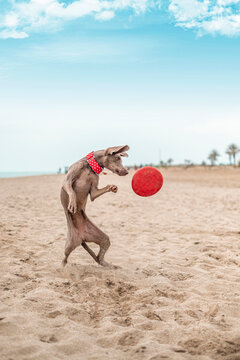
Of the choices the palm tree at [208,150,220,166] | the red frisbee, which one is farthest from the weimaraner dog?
the palm tree at [208,150,220,166]

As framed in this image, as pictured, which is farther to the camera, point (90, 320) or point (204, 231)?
point (204, 231)

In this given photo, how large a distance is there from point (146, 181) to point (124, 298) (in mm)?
1514

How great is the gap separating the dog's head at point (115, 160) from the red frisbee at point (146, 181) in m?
0.30

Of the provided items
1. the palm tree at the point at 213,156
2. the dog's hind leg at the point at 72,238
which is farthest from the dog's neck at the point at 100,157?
the palm tree at the point at 213,156

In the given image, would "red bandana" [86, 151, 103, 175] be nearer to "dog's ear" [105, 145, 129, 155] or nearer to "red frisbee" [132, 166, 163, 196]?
"dog's ear" [105, 145, 129, 155]

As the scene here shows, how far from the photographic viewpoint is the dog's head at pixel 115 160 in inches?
157

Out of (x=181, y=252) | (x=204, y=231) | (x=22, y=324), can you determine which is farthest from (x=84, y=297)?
(x=204, y=231)

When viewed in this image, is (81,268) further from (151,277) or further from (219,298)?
(219,298)

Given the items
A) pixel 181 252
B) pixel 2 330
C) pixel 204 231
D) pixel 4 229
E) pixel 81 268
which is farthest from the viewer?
pixel 204 231

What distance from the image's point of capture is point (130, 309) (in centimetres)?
317

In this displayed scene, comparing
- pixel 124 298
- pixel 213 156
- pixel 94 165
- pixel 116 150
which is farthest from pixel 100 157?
pixel 213 156

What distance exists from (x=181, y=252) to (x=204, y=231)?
1.88 meters

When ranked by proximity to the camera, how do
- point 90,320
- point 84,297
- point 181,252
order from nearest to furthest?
point 90,320, point 84,297, point 181,252

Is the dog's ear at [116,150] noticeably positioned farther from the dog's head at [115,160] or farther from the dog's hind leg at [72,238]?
the dog's hind leg at [72,238]
